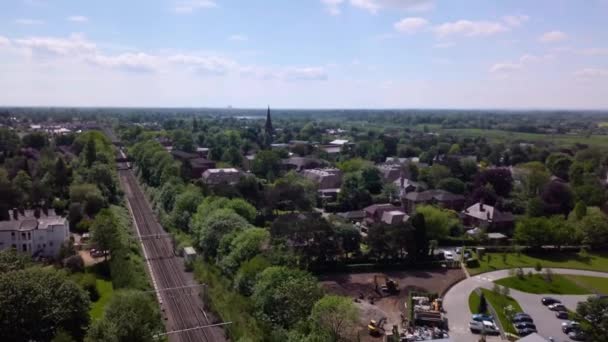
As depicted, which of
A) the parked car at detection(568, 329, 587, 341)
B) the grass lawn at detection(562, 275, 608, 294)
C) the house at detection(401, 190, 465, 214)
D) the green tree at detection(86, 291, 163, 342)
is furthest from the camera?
the house at detection(401, 190, 465, 214)

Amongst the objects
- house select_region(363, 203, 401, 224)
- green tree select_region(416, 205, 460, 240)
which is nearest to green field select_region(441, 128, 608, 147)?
house select_region(363, 203, 401, 224)

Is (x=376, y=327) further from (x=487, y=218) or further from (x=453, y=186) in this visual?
(x=453, y=186)

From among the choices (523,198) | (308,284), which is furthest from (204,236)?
(523,198)

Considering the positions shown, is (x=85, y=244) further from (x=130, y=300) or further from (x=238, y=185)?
(x=130, y=300)

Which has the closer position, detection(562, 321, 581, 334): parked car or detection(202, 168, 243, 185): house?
detection(562, 321, 581, 334): parked car

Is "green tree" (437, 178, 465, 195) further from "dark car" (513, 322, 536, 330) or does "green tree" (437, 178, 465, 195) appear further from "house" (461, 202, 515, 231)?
"dark car" (513, 322, 536, 330)

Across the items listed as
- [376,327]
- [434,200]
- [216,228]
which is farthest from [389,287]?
[434,200]

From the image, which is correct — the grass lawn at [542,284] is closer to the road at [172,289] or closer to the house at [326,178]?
the road at [172,289]
